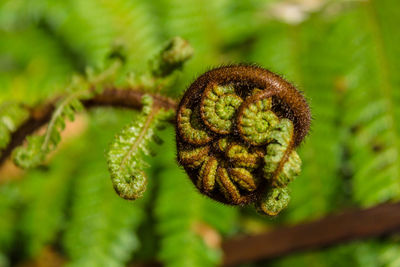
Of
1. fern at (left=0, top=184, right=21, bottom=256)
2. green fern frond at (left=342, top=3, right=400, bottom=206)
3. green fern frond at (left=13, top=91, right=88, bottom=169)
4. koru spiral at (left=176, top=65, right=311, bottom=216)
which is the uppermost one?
koru spiral at (left=176, top=65, right=311, bottom=216)

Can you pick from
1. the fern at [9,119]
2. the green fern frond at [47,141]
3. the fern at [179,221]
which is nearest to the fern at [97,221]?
the fern at [179,221]

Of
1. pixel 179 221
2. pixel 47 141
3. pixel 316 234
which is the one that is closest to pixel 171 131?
pixel 179 221

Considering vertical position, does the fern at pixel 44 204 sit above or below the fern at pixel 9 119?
below

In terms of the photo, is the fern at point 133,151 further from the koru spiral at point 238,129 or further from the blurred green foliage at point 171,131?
the blurred green foliage at point 171,131

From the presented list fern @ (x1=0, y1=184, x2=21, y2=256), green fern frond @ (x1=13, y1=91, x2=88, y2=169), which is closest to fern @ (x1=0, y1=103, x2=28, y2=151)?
green fern frond @ (x1=13, y1=91, x2=88, y2=169)

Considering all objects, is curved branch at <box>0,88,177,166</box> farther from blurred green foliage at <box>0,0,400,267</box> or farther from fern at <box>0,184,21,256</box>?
fern at <box>0,184,21,256</box>

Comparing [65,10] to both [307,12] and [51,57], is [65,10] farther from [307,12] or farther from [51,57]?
[307,12]
